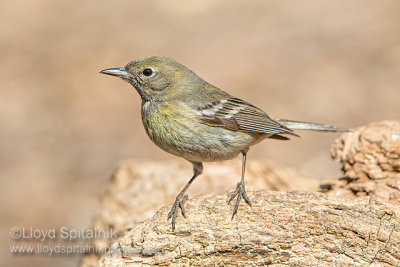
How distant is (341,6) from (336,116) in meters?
5.50

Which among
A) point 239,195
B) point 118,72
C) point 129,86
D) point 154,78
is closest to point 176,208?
point 239,195

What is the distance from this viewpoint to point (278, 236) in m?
4.81

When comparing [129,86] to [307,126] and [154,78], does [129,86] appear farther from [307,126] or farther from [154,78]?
[307,126]

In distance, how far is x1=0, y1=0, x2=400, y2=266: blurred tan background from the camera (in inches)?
461

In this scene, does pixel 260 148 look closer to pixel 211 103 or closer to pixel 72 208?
pixel 72 208

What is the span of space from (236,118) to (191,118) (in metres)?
0.68

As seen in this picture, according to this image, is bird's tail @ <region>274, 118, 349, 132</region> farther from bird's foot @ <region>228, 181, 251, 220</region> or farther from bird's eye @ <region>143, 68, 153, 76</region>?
bird's eye @ <region>143, 68, 153, 76</region>

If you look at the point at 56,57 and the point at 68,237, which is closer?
the point at 68,237

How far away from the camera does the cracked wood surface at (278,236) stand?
4633 mm

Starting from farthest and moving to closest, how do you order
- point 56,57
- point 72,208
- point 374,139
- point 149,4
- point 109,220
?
1. point 149,4
2. point 56,57
3. point 72,208
4. point 109,220
5. point 374,139

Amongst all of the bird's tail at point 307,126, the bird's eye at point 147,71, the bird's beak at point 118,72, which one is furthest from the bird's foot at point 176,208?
the bird's tail at point 307,126

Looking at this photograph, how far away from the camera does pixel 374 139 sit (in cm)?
594

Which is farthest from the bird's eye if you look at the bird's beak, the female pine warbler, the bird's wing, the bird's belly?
the bird's wing

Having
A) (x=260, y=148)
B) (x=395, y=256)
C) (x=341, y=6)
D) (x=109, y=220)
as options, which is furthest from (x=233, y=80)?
(x=395, y=256)
